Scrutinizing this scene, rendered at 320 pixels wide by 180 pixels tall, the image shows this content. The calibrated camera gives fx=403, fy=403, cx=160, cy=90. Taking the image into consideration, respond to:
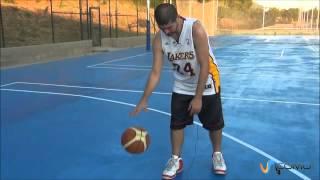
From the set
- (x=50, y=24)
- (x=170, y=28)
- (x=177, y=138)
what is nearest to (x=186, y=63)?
(x=170, y=28)

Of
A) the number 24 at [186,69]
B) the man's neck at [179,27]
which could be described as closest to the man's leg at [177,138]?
the number 24 at [186,69]

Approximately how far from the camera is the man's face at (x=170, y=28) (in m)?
3.13

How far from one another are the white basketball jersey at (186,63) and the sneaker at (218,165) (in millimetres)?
756

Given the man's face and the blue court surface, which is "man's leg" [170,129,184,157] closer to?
the blue court surface

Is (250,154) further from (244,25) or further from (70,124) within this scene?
(244,25)

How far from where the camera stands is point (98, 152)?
185 inches

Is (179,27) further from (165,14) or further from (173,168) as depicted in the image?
(173,168)

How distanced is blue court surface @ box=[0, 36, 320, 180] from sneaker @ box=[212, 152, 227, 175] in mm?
62

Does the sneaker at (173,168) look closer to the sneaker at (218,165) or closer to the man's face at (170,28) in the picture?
the sneaker at (218,165)

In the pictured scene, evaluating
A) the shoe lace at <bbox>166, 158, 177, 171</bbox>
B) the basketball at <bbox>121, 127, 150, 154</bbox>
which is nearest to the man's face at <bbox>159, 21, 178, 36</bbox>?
the basketball at <bbox>121, 127, 150, 154</bbox>

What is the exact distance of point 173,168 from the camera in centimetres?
393

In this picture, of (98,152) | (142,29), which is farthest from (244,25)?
(98,152)

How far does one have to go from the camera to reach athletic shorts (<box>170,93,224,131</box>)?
147 inches

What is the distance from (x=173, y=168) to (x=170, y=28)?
146cm
